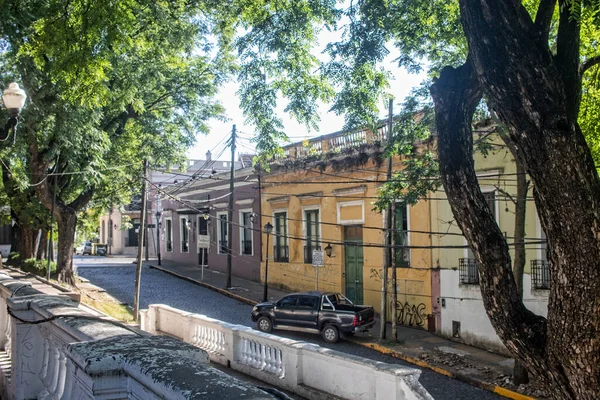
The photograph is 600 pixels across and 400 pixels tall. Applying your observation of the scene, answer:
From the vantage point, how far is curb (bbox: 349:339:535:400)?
1263 centimetres

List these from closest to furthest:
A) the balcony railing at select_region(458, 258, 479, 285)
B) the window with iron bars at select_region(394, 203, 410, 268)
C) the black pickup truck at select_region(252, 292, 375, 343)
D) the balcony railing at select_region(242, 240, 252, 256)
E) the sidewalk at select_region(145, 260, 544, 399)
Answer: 1. the sidewalk at select_region(145, 260, 544, 399)
2. the black pickup truck at select_region(252, 292, 375, 343)
3. the balcony railing at select_region(458, 258, 479, 285)
4. the window with iron bars at select_region(394, 203, 410, 268)
5. the balcony railing at select_region(242, 240, 252, 256)

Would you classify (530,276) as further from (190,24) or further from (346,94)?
(190,24)

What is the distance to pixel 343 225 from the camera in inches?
889

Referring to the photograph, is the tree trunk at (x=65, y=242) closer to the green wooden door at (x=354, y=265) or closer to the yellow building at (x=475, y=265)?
the green wooden door at (x=354, y=265)

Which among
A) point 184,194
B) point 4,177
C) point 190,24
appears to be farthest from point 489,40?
point 184,194

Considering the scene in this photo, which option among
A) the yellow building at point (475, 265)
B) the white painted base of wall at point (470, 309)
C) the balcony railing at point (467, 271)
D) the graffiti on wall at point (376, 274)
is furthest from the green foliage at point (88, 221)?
the balcony railing at point (467, 271)

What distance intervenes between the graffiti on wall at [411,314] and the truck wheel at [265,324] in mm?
4989

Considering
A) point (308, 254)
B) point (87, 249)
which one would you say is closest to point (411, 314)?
point (308, 254)

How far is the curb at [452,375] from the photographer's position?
41.4ft

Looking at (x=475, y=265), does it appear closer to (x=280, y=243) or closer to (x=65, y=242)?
(x=280, y=243)

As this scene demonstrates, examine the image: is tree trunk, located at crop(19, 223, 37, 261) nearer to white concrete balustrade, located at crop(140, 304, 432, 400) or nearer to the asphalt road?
the asphalt road

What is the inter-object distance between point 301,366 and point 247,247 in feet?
65.2

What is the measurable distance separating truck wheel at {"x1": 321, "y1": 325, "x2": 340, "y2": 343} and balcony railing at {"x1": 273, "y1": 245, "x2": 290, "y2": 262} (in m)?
9.30

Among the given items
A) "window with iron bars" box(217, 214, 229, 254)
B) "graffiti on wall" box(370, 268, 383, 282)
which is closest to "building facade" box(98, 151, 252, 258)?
"window with iron bars" box(217, 214, 229, 254)
